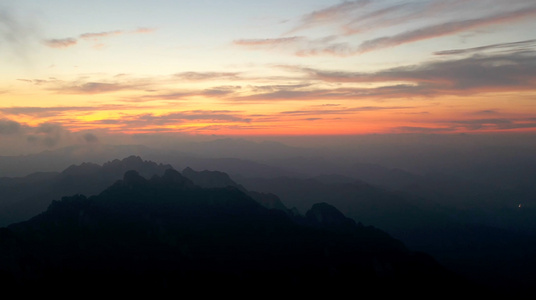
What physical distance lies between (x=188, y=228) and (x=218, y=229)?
9.67 meters

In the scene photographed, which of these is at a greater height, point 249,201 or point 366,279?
point 249,201

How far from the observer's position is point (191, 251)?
101688 millimetres

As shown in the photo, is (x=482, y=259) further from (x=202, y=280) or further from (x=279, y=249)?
(x=202, y=280)

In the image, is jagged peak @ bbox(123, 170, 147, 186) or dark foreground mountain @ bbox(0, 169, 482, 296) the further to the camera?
jagged peak @ bbox(123, 170, 147, 186)

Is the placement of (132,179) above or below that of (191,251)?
above

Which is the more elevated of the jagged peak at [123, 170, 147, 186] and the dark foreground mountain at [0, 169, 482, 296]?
the jagged peak at [123, 170, 147, 186]

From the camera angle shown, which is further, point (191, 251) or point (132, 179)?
point (132, 179)

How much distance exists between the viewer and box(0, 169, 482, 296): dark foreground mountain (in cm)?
8725

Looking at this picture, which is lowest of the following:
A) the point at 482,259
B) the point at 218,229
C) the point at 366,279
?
the point at 482,259

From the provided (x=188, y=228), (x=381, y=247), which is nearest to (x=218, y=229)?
(x=188, y=228)

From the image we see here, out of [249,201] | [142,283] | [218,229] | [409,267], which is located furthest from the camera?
[249,201]

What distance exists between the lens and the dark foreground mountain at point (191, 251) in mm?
87250

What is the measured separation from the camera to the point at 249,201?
127m

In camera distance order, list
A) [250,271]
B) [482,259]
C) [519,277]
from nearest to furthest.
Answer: [250,271] → [519,277] → [482,259]
